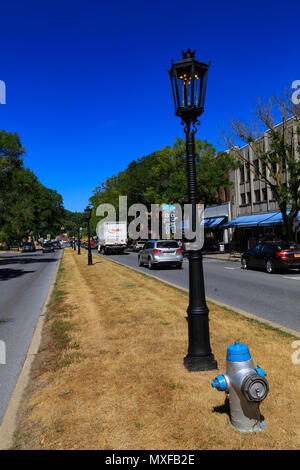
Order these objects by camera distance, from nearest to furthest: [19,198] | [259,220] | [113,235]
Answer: [259,220] → [113,235] → [19,198]

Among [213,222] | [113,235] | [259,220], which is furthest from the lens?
[213,222]

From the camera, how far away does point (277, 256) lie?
16.7 m

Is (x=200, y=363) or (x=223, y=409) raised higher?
(x=200, y=363)

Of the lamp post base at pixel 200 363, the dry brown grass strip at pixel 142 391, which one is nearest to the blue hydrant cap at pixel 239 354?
the dry brown grass strip at pixel 142 391

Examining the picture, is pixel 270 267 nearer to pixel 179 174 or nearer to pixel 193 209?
pixel 193 209

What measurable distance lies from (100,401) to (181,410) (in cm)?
88

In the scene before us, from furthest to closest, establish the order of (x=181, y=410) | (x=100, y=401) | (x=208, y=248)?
(x=208, y=248), (x=100, y=401), (x=181, y=410)

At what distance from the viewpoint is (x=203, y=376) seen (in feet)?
14.7

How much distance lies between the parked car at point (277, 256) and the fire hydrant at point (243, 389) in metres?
14.0

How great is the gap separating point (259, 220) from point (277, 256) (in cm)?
1546

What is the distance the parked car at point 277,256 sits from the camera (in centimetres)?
1650

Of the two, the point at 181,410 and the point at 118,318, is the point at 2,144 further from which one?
the point at 181,410

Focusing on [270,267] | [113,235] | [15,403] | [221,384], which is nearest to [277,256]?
[270,267]
